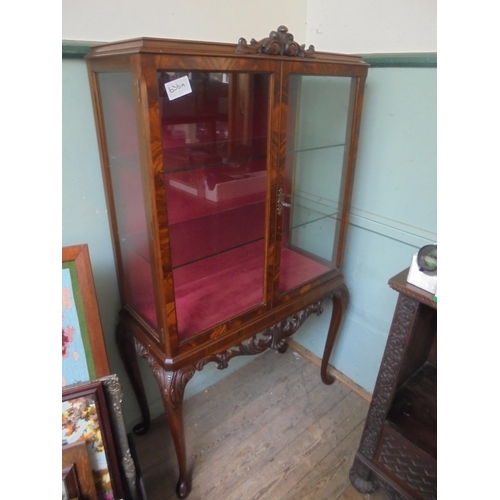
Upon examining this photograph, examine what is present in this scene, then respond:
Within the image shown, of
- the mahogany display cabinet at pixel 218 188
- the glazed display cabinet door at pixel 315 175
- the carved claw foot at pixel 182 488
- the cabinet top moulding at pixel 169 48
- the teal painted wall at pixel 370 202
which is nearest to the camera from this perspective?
the cabinet top moulding at pixel 169 48

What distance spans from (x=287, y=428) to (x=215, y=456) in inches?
13.5

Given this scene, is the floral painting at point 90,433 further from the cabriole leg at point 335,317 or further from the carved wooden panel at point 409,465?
the cabriole leg at point 335,317

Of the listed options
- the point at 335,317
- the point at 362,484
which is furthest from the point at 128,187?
the point at 362,484

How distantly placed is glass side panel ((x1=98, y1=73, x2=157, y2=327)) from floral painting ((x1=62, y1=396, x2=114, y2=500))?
30 centimetres

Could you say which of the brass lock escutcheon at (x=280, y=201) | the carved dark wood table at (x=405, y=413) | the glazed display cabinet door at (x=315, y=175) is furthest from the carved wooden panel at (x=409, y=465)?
the brass lock escutcheon at (x=280, y=201)

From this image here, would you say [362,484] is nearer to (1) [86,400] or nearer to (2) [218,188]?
(1) [86,400]

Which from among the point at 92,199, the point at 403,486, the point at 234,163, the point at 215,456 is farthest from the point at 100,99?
the point at 403,486

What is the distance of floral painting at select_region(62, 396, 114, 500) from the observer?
1.03m

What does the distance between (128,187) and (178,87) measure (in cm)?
33

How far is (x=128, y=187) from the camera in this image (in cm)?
109

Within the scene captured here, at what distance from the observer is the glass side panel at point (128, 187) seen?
3.12ft

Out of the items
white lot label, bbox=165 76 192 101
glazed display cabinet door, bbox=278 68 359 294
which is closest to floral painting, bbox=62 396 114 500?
glazed display cabinet door, bbox=278 68 359 294

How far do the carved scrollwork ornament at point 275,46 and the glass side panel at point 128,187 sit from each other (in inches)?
12.1
